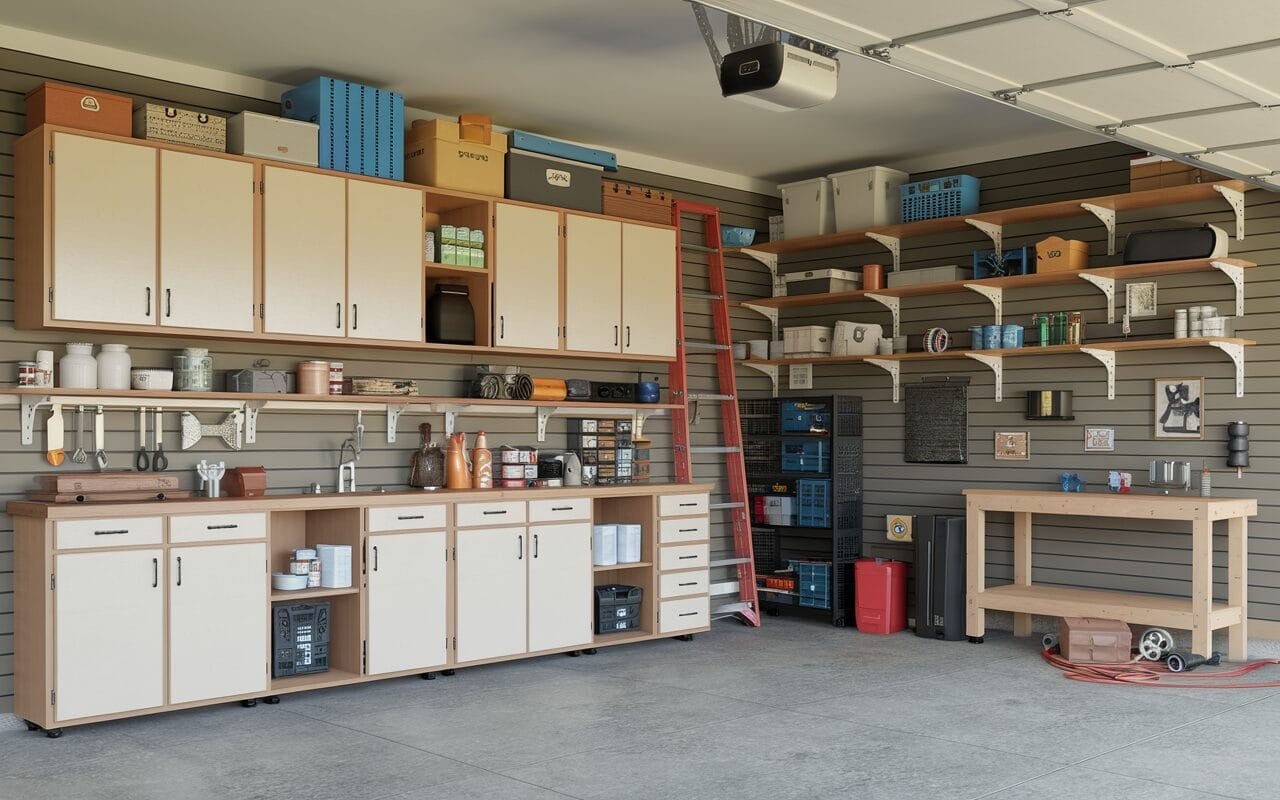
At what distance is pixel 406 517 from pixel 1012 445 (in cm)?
414

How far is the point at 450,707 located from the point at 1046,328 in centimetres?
444

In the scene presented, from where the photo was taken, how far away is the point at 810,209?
877 centimetres

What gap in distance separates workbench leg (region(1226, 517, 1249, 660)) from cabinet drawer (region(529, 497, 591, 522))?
374 cm

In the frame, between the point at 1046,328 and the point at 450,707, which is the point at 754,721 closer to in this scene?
the point at 450,707

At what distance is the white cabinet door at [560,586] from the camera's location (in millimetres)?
6777

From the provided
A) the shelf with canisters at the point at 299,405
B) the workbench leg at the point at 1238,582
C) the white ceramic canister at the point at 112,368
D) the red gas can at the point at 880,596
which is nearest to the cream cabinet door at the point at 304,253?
the shelf with canisters at the point at 299,405

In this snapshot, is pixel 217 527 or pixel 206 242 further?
pixel 206 242

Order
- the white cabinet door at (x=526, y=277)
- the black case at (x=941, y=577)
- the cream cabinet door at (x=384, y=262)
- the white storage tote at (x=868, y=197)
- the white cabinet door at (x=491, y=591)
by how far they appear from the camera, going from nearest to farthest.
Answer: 1. the cream cabinet door at (x=384, y=262)
2. the white cabinet door at (x=491, y=591)
3. the white cabinet door at (x=526, y=277)
4. the black case at (x=941, y=577)
5. the white storage tote at (x=868, y=197)

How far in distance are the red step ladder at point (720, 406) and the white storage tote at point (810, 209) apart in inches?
25.3

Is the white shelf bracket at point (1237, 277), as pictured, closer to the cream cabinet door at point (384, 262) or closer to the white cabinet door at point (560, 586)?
the white cabinet door at point (560, 586)

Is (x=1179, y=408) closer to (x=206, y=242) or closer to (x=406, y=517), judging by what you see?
(x=406, y=517)

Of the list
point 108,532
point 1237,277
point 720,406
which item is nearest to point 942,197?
point 1237,277

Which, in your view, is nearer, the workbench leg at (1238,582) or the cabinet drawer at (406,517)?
the cabinet drawer at (406,517)

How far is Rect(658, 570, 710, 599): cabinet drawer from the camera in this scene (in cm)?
746
